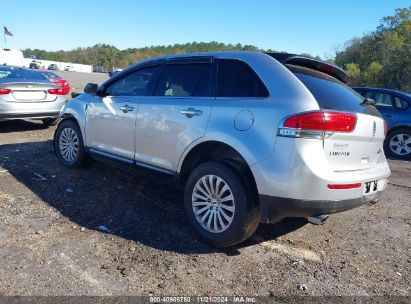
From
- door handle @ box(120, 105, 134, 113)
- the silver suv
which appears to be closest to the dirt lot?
the silver suv

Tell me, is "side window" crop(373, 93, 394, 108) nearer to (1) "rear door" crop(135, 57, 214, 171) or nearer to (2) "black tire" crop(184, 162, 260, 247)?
(1) "rear door" crop(135, 57, 214, 171)

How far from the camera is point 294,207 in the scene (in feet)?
10.2

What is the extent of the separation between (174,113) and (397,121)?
711 cm

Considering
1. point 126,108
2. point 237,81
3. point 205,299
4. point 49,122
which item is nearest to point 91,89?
point 126,108

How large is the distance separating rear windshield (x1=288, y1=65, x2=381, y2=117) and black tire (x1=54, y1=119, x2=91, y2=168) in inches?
133

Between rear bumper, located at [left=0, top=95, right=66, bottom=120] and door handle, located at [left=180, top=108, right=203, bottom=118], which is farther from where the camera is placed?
rear bumper, located at [left=0, top=95, right=66, bottom=120]

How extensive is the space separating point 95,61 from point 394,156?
154 metres

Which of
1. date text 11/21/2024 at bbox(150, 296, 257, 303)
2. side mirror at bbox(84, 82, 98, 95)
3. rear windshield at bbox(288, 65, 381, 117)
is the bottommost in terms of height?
date text 11/21/2024 at bbox(150, 296, 257, 303)

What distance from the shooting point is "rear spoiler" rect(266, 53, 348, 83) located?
3.60 m

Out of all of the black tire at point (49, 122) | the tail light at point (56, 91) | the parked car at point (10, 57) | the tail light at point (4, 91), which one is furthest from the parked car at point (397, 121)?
the parked car at point (10, 57)

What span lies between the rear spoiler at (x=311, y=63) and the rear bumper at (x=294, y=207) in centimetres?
132

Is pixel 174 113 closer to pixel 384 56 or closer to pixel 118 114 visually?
pixel 118 114

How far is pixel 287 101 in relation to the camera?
10.3 ft

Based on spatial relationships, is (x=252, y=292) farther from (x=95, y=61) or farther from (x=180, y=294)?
(x=95, y=61)
